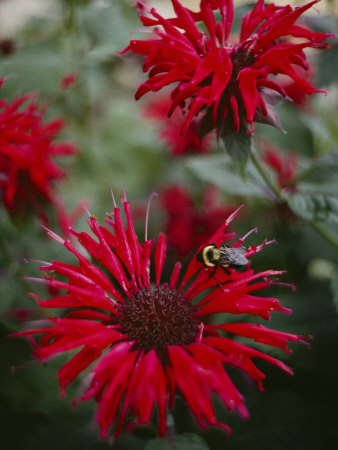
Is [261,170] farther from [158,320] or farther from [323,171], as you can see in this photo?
[158,320]

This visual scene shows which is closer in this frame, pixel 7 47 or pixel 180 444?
pixel 180 444

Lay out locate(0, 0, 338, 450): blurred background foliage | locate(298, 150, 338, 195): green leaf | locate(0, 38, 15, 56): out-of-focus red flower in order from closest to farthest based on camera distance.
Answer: locate(0, 0, 338, 450): blurred background foliage → locate(298, 150, 338, 195): green leaf → locate(0, 38, 15, 56): out-of-focus red flower

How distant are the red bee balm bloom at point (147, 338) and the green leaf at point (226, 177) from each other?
0.79 ft

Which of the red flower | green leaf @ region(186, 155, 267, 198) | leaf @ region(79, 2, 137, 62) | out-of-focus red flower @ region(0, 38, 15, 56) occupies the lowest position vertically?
green leaf @ region(186, 155, 267, 198)

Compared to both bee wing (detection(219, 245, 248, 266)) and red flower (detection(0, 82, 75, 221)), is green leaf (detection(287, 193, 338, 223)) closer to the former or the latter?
bee wing (detection(219, 245, 248, 266))

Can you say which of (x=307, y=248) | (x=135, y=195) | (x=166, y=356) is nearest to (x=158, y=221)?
(x=135, y=195)

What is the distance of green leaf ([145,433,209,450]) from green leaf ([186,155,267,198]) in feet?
1.39

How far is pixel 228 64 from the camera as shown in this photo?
56 centimetres

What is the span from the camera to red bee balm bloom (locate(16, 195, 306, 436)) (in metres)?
0.43

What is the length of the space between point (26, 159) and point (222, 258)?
0.39m

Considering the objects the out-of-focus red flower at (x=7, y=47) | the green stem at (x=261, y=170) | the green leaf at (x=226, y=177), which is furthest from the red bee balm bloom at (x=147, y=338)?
the out-of-focus red flower at (x=7, y=47)

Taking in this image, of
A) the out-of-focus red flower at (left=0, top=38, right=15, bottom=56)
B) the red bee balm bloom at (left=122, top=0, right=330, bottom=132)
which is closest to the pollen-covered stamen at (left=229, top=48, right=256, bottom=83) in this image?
the red bee balm bloom at (left=122, top=0, right=330, bottom=132)

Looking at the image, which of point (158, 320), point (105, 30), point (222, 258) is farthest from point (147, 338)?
point (105, 30)

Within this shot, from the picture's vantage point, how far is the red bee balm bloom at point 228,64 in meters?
0.55
